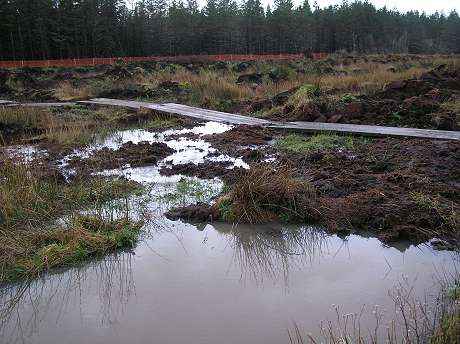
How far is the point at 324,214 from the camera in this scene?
497 centimetres

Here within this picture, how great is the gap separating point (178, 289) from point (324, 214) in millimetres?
1957

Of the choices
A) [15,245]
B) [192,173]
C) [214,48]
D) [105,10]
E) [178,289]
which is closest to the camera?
[178,289]

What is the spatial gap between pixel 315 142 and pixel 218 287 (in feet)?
16.5

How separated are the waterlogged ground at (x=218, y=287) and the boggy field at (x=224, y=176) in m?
0.23

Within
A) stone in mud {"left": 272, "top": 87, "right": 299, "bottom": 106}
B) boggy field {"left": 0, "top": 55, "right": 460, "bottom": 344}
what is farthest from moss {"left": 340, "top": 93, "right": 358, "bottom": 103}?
stone in mud {"left": 272, "top": 87, "right": 299, "bottom": 106}

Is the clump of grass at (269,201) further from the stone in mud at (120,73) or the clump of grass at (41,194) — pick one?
the stone in mud at (120,73)

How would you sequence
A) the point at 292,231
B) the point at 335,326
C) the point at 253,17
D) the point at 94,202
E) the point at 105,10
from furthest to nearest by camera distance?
the point at 253,17
the point at 105,10
the point at 94,202
the point at 292,231
the point at 335,326

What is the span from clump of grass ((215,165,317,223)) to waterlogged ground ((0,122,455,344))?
6.9 inches

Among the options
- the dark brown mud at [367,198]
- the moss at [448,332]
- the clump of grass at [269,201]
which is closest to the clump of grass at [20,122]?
the dark brown mud at [367,198]

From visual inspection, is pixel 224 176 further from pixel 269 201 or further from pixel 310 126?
pixel 310 126

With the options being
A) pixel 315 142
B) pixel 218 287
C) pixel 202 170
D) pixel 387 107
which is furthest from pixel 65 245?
pixel 387 107

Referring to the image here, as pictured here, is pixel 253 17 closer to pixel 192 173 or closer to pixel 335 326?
pixel 192 173

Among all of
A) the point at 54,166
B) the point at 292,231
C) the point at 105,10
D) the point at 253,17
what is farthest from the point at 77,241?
the point at 253,17

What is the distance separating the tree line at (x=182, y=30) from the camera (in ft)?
133
